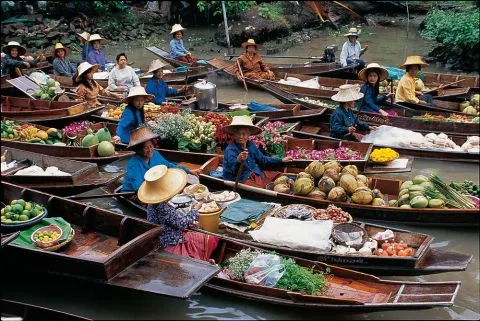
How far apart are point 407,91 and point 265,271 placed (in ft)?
19.3

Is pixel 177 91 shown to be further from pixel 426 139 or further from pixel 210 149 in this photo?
pixel 426 139

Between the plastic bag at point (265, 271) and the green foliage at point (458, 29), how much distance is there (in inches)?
469

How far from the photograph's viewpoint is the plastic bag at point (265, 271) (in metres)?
5.35

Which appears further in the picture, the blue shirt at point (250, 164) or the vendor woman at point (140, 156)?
the blue shirt at point (250, 164)

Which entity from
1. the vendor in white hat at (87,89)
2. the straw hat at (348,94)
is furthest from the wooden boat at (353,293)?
the vendor in white hat at (87,89)

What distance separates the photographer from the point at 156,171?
17.6 feet

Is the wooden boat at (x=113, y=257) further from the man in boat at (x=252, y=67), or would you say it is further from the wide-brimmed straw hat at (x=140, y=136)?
the man in boat at (x=252, y=67)

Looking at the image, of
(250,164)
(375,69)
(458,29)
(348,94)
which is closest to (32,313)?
(250,164)

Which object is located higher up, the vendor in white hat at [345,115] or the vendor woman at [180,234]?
the vendor in white hat at [345,115]

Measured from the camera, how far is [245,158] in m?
6.80

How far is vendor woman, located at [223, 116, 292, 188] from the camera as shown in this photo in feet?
22.4

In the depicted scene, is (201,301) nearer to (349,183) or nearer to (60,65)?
(349,183)

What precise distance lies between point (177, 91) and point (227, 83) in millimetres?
3337

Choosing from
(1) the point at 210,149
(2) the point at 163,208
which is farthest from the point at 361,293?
(1) the point at 210,149
